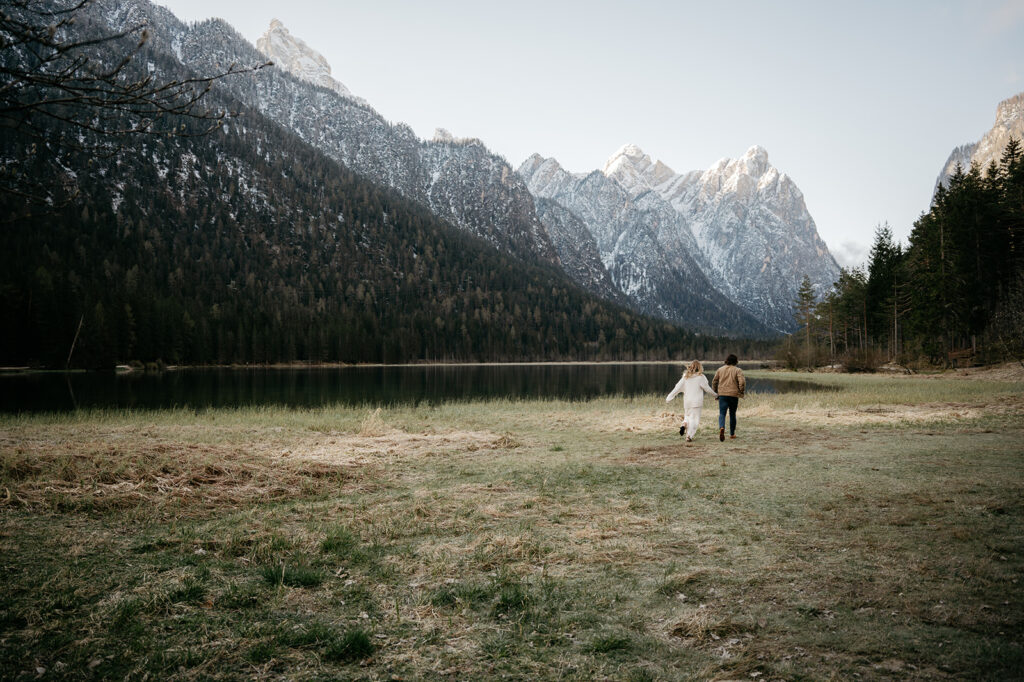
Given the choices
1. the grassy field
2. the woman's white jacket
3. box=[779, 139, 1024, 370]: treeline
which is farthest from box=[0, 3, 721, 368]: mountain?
box=[779, 139, 1024, 370]: treeline

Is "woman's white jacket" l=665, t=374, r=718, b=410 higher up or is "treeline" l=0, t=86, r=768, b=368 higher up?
"treeline" l=0, t=86, r=768, b=368

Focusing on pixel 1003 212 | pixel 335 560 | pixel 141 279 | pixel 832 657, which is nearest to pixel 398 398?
pixel 335 560

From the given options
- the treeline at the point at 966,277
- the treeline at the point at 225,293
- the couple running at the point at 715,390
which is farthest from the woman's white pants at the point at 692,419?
the treeline at the point at 225,293

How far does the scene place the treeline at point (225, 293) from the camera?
8125 cm

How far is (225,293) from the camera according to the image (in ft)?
465

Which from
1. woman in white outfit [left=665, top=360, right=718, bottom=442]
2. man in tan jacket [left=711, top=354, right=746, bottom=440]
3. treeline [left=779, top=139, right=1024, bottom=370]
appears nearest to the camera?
man in tan jacket [left=711, top=354, right=746, bottom=440]

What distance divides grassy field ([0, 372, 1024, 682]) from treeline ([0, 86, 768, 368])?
84.0 m

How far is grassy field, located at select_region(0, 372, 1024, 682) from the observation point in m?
4.08

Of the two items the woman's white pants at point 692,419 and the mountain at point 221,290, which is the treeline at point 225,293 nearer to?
the mountain at point 221,290

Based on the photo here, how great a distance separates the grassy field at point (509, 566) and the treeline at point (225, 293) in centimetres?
8400

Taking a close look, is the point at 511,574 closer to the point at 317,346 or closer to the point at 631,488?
the point at 631,488

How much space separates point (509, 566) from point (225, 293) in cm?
15694

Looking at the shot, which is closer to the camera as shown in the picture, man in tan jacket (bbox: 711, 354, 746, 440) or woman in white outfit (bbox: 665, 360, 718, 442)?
man in tan jacket (bbox: 711, 354, 746, 440)

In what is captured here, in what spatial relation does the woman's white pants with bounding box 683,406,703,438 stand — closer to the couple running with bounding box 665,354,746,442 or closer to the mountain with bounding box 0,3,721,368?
the couple running with bounding box 665,354,746,442
